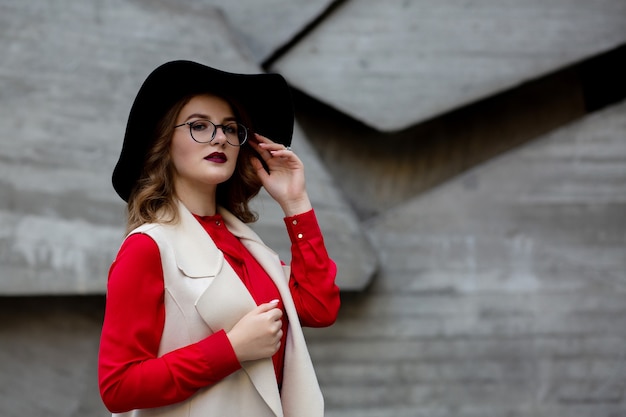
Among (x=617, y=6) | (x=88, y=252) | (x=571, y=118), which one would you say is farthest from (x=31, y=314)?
(x=617, y=6)

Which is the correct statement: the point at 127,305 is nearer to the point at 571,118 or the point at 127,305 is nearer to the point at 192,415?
the point at 192,415

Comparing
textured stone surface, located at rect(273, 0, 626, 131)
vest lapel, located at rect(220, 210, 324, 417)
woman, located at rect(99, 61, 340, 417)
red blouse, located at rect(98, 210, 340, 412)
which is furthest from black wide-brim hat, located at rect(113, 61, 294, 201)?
textured stone surface, located at rect(273, 0, 626, 131)

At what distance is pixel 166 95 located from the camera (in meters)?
1.74

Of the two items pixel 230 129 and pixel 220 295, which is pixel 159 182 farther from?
pixel 220 295

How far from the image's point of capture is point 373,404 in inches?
157

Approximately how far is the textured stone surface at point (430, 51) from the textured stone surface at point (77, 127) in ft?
1.30

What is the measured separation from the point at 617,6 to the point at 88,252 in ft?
10.6

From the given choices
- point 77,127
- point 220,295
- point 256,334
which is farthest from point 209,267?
point 77,127

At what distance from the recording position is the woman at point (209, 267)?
1.54 metres

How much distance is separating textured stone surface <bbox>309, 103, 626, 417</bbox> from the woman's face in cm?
231

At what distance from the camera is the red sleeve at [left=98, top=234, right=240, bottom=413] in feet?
4.94

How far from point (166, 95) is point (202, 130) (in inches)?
4.5

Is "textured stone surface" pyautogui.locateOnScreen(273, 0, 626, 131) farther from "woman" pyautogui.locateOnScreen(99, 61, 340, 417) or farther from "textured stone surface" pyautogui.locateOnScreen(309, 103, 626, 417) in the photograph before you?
"woman" pyautogui.locateOnScreen(99, 61, 340, 417)

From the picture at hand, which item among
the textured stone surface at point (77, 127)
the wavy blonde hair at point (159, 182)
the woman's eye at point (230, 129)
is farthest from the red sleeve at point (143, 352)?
the textured stone surface at point (77, 127)
